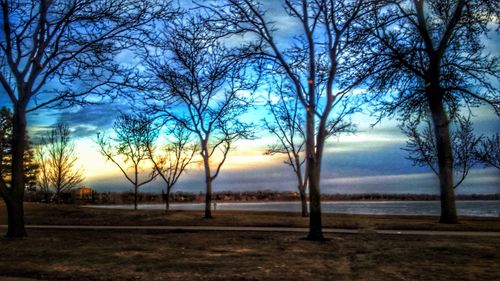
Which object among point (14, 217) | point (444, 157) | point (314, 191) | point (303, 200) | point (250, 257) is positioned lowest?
point (250, 257)

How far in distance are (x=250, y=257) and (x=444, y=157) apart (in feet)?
48.1

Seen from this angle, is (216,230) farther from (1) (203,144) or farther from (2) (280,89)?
(2) (280,89)

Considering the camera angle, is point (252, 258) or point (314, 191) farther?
point (314, 191)

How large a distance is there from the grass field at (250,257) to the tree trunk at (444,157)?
6517mm

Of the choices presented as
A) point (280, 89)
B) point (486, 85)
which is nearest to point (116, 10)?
point (486, 85)

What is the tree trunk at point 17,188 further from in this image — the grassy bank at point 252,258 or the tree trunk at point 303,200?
the tree trunk at point 303,200

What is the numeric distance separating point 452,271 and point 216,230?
11200mm

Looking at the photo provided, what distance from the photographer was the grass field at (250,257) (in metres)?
9.09

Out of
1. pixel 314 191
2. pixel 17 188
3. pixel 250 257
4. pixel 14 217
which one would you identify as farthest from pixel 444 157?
pixel 14 217

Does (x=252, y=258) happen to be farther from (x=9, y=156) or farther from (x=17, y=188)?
(x=9, y=156)

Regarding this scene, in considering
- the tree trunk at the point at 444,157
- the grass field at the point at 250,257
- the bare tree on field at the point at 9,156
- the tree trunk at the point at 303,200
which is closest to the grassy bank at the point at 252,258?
the grass field at the point at 250,257

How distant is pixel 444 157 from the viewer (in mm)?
22594

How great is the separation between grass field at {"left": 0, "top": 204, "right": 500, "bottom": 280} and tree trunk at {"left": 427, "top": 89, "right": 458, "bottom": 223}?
652cm

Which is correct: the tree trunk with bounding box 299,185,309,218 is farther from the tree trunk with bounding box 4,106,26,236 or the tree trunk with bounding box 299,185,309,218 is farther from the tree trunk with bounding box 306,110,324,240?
the tree trunk with bounding box 4,106,26,236
